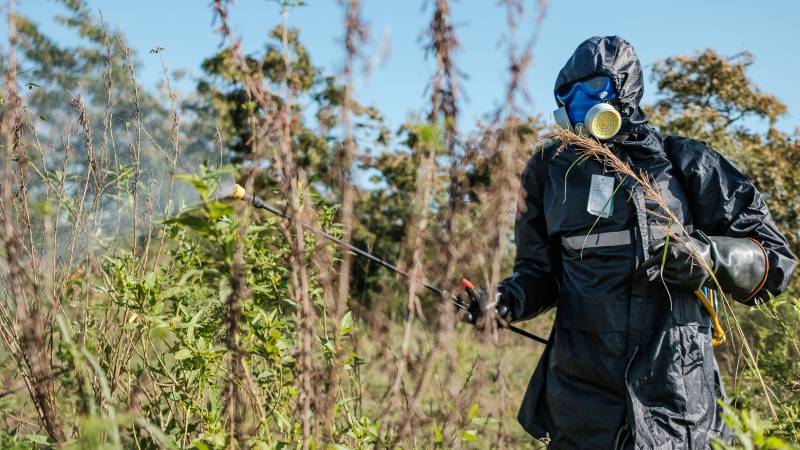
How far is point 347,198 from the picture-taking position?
1528mm

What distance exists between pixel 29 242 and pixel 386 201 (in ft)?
36.2

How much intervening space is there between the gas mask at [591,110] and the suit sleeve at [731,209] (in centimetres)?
27

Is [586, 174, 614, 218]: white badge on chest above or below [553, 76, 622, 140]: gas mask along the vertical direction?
below

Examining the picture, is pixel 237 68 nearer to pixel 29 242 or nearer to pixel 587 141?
pixel 587 141

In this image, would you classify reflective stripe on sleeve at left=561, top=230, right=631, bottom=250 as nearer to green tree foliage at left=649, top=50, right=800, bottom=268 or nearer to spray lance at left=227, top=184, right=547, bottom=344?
spray lance at left=227, top=184, right=547, bottom=344

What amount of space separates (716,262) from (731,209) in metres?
0.28

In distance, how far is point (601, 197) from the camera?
2.41 meters

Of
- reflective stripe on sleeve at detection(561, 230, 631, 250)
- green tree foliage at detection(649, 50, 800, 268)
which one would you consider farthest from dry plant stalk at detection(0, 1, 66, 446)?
green tree foliage at detection(649, 50, 800, 268)

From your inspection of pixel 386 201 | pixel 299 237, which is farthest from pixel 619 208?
pixel 386 201

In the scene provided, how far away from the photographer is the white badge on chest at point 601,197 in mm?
2391

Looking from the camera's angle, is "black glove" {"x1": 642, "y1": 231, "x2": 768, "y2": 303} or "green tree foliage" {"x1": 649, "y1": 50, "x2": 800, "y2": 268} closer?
"black glove" {"x1": 642, "y1": 231, "x2": 768, "y2": 303}

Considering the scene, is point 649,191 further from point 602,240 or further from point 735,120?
point 735,120

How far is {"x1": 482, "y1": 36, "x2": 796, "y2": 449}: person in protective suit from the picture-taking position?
222 centimetres

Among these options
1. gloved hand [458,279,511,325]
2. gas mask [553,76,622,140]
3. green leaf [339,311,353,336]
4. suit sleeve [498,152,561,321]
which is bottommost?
green leaf [339,311,353,336]
